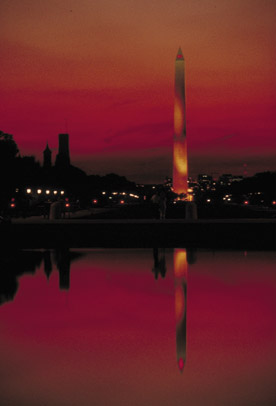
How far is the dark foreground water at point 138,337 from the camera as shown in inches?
247

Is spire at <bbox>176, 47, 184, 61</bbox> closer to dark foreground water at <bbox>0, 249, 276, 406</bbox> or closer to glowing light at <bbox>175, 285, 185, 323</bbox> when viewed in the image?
dark foreground water at <bbox>0, 249, 276, 406</bbox>

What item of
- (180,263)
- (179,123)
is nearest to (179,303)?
(180,263)

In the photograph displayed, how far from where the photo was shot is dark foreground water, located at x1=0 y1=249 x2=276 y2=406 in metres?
6.27

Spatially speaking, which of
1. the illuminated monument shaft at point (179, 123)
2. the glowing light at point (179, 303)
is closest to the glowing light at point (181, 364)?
the glowing light at point (179, 303)

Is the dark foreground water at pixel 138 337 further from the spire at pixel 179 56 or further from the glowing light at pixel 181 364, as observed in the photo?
the spire at pixel 179 56

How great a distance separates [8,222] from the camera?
32.2 metres

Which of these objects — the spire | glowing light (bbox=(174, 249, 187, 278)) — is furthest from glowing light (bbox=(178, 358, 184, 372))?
the spire

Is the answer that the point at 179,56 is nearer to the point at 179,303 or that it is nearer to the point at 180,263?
the point at 180,263

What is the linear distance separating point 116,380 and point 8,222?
26098mm

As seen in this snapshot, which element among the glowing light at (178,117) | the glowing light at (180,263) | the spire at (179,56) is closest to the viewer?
the glowing light at (180,263)

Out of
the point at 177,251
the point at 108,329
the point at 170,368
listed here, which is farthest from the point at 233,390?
the point at 177,251

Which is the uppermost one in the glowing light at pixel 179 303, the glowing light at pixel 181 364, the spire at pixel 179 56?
the spire at pixel 179 56

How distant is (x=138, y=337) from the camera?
845 cm

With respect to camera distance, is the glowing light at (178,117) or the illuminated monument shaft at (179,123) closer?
the illuminated monument shaft at (179,123)
